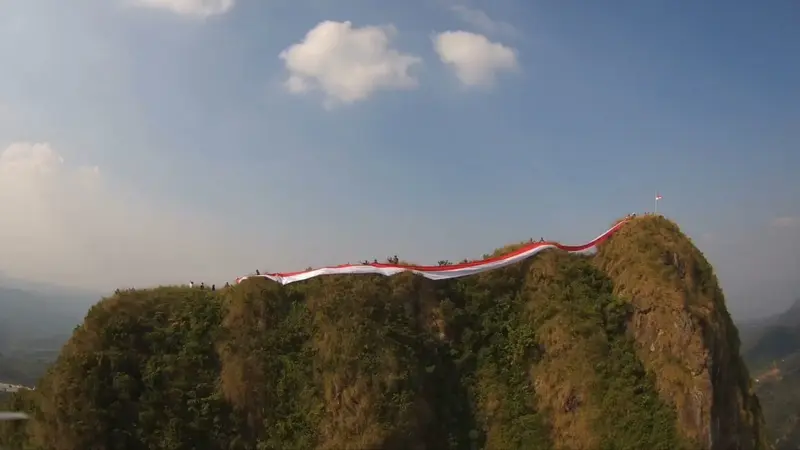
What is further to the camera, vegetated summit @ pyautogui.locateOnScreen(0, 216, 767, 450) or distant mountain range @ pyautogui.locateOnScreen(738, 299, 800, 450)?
distant mountain range @ pyautogui.locateOnScreen(738, 299, 800, 450)

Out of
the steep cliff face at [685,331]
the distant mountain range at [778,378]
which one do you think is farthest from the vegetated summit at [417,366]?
the distant mountain range at [778,378]

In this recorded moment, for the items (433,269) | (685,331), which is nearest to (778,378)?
(685,331)

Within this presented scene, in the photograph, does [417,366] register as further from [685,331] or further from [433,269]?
[685,331]

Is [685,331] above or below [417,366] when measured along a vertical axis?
above

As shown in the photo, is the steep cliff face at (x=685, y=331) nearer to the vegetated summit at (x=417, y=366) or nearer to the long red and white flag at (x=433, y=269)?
the vegetated summit at (x=417, y=366)

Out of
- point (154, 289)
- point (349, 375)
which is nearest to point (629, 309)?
point (349, 375)

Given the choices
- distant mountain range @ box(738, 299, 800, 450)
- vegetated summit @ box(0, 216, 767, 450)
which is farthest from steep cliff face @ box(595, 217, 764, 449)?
distant mountain range @ box(738, 299, 800, 450)

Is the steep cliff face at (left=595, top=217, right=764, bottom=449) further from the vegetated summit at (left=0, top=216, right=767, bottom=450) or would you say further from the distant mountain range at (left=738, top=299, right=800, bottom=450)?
the distant mountain range at (left=738, top=299, right=800, bottom=450)

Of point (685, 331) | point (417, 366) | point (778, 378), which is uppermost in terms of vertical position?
point (685, 331)

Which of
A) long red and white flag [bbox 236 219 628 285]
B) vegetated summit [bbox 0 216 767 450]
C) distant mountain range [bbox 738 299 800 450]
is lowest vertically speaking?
distant mountain range [bbox 738 299 800 450]

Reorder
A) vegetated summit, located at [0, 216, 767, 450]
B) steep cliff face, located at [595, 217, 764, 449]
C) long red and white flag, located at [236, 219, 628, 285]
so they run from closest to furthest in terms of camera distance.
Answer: vegetated summit, located at [0, 216, 767, 450] → steep cliff face, located at [595, 217, 764, 449] → long red and white flag, located at [236, 219, 628, 285]
